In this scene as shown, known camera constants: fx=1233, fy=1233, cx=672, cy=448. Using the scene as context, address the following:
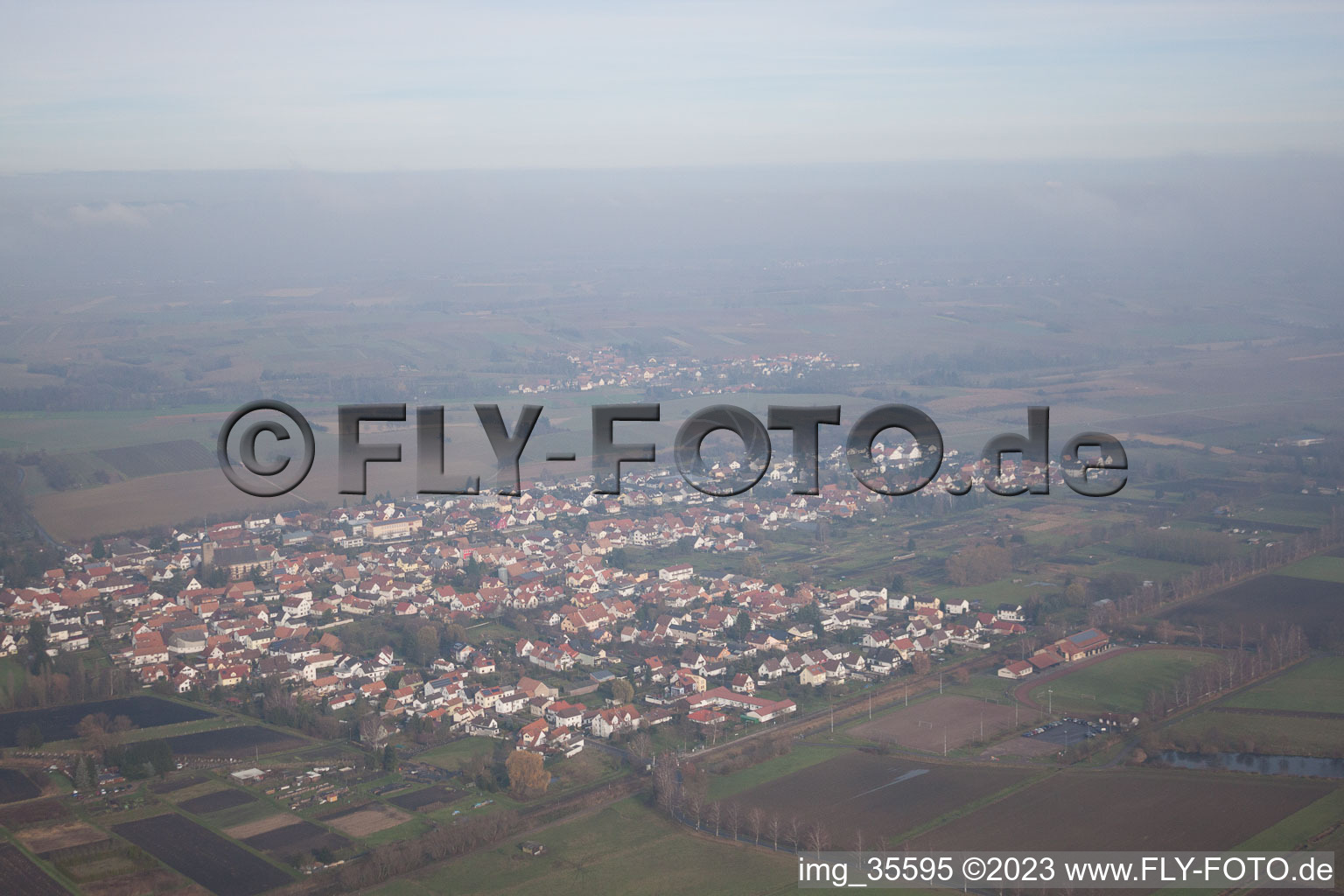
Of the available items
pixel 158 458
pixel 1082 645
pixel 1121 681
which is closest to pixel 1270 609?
pixel 1082 645

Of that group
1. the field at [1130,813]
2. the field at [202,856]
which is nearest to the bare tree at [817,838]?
the field at [1130,813]

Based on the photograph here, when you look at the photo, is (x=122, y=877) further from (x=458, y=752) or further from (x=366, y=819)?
(x=458, y=752)

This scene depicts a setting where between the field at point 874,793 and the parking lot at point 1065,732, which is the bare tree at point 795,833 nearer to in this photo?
the field at point 874,793

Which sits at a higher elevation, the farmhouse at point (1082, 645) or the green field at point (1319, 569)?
the green field at point (1319, 569)

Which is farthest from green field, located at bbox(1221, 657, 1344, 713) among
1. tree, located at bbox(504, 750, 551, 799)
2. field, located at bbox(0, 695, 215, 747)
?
field, located at bbox(0, 695, 215, 747)

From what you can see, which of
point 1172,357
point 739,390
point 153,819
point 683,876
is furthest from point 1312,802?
point 1172,357
